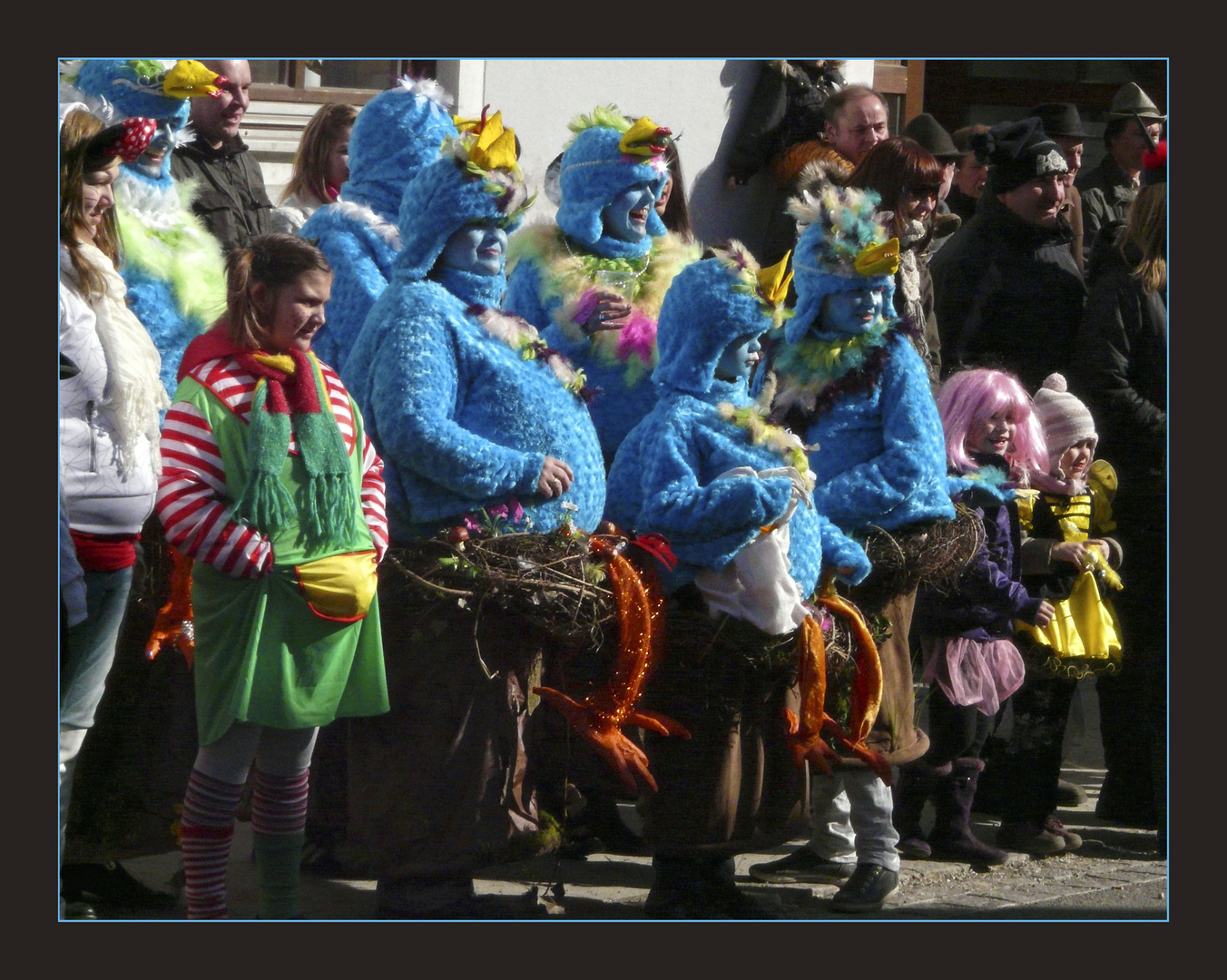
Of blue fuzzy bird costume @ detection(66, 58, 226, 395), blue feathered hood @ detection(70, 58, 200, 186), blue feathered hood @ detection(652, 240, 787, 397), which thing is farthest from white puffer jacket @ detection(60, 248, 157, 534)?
blue feathered hood @ detection(652, 240, 787, 397)

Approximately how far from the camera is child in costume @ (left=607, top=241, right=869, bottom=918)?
426cm

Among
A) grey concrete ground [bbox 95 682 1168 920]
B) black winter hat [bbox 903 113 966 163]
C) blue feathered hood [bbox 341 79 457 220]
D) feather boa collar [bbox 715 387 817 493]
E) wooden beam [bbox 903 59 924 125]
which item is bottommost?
grey concrete ground [bbox 95 682 1168 920]

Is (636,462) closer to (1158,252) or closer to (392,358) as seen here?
(392,358)

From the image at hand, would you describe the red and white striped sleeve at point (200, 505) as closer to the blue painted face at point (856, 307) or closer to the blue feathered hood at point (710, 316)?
the blue feathered hood at point (710, 316)

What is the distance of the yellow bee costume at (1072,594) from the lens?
5.34 m

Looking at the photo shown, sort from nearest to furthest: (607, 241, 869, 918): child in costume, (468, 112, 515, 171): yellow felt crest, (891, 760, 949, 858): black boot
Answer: (468, 112, 515, 171): yellow felt crest < (607, 241, 869, 918): child in costume < (891, 760, 949, 858): black boot

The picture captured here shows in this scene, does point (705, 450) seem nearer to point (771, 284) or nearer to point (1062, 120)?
point (771, 284)

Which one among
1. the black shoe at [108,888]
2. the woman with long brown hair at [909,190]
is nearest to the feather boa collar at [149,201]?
the black shoe at [108,888]

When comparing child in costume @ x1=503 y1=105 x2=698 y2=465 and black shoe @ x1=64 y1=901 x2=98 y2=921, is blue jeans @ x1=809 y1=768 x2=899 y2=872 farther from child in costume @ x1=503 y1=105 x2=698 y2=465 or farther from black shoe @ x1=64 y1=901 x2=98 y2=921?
black shoe @ x1=64 y1=901 x2=98 y2=921

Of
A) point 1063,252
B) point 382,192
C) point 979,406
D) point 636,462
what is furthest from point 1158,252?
point 382,192

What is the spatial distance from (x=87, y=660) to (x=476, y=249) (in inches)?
52.2

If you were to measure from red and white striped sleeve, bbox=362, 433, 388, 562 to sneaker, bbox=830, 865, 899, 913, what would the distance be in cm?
169

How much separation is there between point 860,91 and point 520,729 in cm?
292

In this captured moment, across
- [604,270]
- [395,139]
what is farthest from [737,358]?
[395,139]
